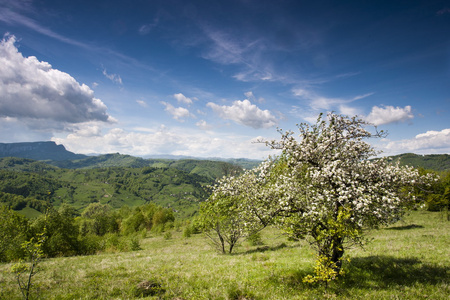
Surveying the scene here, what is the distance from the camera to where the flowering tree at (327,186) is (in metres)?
11.1

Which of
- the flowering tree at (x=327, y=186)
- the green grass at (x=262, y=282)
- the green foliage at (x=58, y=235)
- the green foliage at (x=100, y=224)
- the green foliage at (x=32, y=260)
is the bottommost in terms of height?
the green foliage at (x=100, y=224)

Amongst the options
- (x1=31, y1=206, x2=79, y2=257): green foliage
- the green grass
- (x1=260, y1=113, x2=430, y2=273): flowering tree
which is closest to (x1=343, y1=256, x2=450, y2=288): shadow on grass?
the green grass

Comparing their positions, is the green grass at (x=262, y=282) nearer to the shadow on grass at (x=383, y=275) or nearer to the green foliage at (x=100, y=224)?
the shadow on grass at (x=383, y=275)

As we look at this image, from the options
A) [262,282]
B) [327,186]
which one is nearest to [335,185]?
[327,186]

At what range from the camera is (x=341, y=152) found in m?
13.0

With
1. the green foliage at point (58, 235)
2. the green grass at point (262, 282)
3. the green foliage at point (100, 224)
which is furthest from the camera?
the green foliage at point (100, 224)

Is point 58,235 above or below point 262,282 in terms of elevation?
below

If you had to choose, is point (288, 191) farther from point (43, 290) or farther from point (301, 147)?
point (43, 290)

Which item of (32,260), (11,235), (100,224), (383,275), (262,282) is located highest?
(32,260)

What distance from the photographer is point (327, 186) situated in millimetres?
12312

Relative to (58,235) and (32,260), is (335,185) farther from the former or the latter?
(58,235)

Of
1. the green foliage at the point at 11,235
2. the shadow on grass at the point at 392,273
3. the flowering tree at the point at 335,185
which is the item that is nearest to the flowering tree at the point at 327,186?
the flowering tree at the point at 335,185

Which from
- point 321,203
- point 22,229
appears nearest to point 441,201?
point 321,203

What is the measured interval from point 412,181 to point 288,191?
7.10 meters
